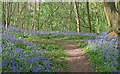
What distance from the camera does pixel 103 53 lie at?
291 inches

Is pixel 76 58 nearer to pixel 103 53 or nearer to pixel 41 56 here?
pixel 103 53

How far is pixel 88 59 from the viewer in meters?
7.23

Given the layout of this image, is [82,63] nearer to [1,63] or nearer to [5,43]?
[1,63]

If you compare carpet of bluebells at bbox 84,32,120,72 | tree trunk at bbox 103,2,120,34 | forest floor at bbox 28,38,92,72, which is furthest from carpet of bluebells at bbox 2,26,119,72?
tree trunk at bbox 103,2,120,34

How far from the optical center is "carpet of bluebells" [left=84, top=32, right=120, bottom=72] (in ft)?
20.9

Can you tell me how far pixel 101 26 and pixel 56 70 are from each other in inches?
517

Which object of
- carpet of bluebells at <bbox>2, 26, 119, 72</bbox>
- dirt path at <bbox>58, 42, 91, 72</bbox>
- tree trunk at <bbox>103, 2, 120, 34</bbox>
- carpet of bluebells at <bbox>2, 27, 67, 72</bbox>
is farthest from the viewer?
tree trunk at <bbox>103, 2, 120, 34</bbox>

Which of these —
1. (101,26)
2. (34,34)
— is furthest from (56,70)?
(101,26)

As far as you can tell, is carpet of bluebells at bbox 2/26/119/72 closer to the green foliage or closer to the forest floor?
the green foliage

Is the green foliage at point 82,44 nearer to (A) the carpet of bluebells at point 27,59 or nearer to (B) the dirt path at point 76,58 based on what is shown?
(B) the dirt path at point 76,58

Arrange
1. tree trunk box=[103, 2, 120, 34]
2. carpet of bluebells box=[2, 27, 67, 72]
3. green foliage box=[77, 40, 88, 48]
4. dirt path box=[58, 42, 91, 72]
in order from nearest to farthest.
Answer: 1. carpet of bluebells box=[2, 27, 67, 72]
2. dirt path box=[58, 42, 91, 72]
3. green foliage box=[77, 40, 88, 48]
4. tree trunk box=[103, 2, 120, 34]

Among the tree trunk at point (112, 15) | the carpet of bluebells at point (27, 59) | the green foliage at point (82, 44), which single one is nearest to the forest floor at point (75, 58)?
the green foliage at point (82, 44)

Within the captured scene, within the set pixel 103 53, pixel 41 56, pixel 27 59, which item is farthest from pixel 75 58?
pixel 27 59

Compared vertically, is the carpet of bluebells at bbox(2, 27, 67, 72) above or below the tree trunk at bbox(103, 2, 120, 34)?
below
